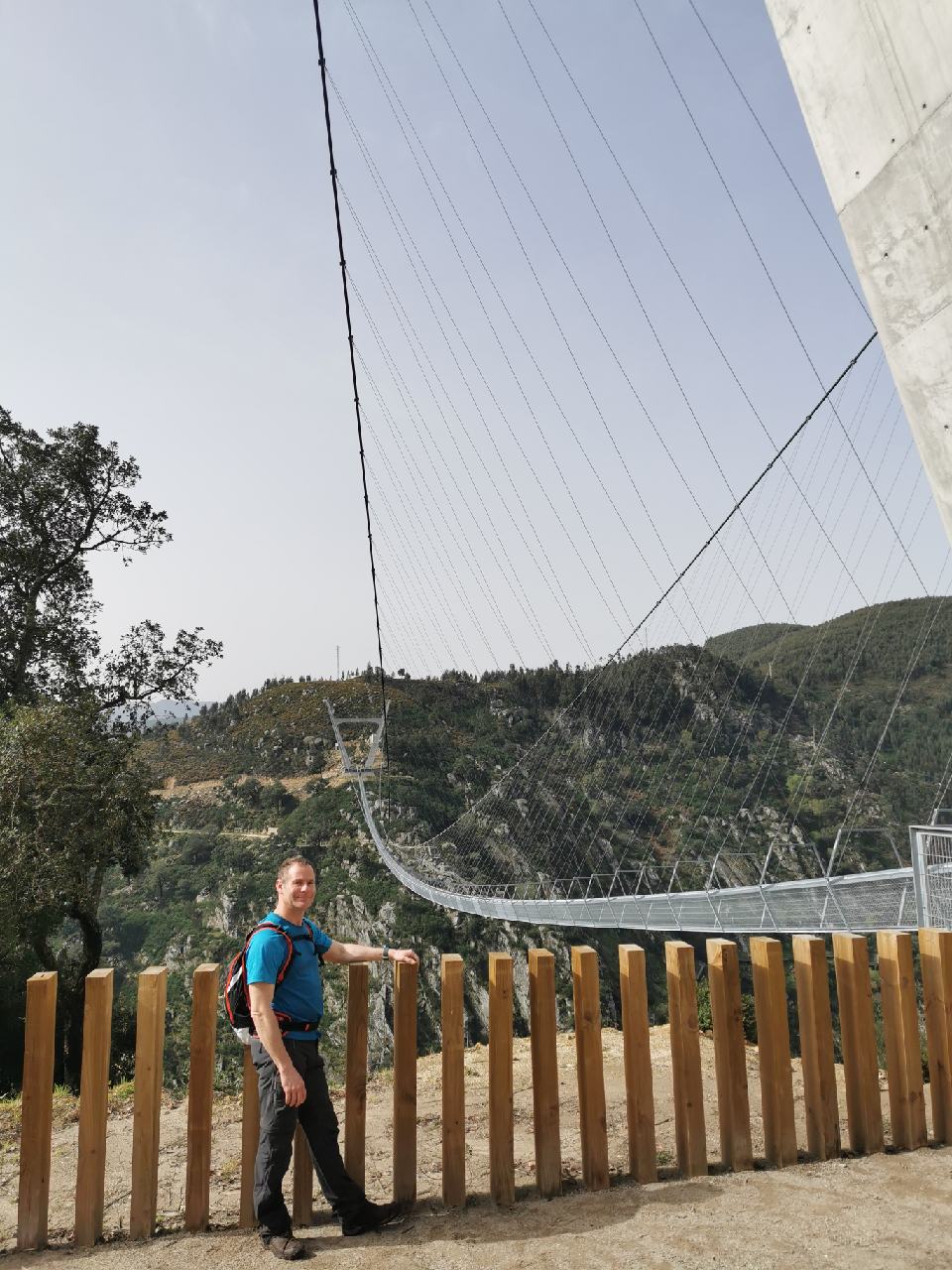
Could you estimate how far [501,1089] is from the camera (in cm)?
200

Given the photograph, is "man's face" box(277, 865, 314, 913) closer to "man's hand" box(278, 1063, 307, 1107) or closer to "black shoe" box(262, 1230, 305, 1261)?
"man's hand" box(278, 1063, 307, 1107)

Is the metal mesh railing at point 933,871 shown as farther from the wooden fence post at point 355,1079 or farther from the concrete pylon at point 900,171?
the wooden fence post at point 355,1079

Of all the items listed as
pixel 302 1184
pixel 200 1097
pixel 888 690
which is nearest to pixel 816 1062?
pixel 302 1184

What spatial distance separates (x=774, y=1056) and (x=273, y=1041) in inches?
47.6

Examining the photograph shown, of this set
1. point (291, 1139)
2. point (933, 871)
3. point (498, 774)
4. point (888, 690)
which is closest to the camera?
point (291, 1139)

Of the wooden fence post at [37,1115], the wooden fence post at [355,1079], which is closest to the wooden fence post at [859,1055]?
the wooden fence post at [355,1079]

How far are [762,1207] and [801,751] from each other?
28136 mm

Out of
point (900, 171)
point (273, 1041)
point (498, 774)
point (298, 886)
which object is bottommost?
point (273, 1041)

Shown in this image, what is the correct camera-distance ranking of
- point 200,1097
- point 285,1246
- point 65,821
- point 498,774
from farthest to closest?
1. point 498,774
2. point 65,821
3. point 200,1097
4. point 285,1246

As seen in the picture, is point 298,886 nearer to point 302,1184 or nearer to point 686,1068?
point 302,1184

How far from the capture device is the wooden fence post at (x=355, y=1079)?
77.7 inches

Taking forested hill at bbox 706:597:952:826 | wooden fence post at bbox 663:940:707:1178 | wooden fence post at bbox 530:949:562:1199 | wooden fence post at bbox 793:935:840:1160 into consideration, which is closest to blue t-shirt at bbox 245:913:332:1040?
wooden fence post at bbox 530:949:562:1199

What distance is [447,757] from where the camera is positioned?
3350 cm

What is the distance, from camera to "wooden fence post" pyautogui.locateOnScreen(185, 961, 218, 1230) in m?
1.90
